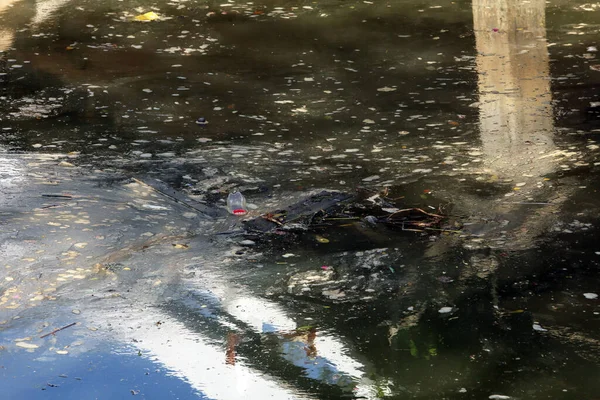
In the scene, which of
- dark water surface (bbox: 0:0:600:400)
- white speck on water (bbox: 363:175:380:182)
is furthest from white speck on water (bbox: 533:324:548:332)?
white speck on water (bbox: 363:175:380:182)

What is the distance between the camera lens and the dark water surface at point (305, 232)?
438cm

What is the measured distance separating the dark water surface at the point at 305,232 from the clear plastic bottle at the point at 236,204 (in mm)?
81

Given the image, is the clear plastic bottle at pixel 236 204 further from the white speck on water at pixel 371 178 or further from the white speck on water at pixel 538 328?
the white speck on water at pixel 538 328

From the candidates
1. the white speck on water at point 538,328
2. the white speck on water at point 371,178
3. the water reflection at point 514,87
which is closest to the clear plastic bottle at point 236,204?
the white speck on water at point 371,178

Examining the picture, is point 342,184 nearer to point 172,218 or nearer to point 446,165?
point 446,165

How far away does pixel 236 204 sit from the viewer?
634cm

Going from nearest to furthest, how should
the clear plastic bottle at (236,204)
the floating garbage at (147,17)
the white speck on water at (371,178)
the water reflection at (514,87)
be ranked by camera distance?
the clear plastic bottle at (236,204) < the white speck on water at (371,178) < the water reflection at (514,87) < the floating garbage at (147,17)

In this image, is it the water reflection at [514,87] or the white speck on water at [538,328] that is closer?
the white speck on water at [538,328]

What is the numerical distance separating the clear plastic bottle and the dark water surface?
0.27 feet

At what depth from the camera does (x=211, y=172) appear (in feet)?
23.2

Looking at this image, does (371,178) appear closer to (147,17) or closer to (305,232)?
(305,232)

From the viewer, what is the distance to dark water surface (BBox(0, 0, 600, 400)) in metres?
4.38

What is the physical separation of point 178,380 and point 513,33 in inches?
335

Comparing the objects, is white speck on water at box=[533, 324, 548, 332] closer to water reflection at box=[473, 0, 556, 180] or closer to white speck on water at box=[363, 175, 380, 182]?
water reflection at box=[473, 0, 556, 180]
